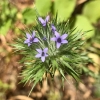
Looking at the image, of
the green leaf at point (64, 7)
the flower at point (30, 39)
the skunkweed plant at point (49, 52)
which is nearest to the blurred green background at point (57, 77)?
the green leaf at point (64, 7)

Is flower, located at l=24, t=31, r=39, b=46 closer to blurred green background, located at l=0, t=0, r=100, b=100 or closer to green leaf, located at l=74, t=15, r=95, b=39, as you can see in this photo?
blurred green background, located at l=0, t=0, r=100, b=100

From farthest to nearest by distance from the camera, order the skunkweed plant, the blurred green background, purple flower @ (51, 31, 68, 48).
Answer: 1. the blurred green background
2. the skunkweed plant
3. purple flower @ (51, 31, 68, 48)

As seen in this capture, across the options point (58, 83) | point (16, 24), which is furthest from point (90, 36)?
point (16, 24)

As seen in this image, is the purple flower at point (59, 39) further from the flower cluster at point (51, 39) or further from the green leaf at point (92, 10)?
the green leaf at point (92, 10)

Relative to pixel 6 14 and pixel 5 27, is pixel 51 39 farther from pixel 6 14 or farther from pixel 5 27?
pixel 6 14

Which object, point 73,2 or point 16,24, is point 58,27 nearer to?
point 73,2

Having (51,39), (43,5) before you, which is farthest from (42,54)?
(43,5)

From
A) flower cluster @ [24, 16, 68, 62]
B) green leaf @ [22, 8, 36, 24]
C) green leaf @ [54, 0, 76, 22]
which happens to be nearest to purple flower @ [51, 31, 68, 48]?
flower cluster @ [24, 16, 68, 62]

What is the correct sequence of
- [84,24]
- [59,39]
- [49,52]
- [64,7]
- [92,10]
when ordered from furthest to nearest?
[92,10] → [84,24] → [64,7] → [49,52] → [59,39]
